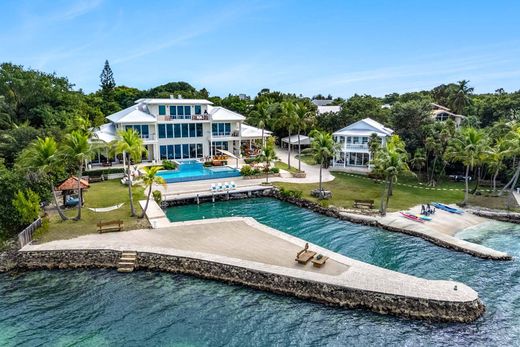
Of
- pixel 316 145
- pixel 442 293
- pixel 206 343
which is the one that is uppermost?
pixel 316 145

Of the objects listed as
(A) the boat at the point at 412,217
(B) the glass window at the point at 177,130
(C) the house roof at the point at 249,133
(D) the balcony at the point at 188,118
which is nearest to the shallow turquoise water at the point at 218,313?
(A) the boat at the point at 412,217

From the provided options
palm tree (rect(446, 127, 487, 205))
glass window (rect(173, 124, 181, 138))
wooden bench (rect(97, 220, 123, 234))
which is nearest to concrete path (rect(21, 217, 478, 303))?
wooden bench (rect(97, 220, 123, 234))

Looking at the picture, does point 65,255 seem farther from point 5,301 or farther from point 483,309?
point 483,309

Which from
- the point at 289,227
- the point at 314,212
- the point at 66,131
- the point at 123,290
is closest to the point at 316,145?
the point at 314,212

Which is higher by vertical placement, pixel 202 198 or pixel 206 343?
pixel 202 198

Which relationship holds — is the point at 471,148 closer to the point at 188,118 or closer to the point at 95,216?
the point at 95,216

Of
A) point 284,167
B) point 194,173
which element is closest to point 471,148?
point 284,167
